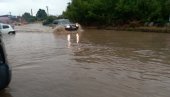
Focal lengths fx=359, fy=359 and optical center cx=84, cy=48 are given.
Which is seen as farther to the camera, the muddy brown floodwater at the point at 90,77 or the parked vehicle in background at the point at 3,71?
the muddy brown floodwater at the point at 90,77

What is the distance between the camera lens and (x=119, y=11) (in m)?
47.9

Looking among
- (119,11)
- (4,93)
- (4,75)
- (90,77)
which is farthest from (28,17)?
(4,75)

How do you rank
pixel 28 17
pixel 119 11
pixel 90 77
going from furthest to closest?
pixel 28 17
pixel 119 11
pixel 90 77

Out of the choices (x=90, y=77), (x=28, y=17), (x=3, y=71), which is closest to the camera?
(x=3, y=71)

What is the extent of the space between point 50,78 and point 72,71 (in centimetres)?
132

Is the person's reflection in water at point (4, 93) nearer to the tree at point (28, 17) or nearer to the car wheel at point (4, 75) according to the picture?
the car wheel at point (4, 75)

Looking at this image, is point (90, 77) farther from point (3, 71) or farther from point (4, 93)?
point (3, 71)

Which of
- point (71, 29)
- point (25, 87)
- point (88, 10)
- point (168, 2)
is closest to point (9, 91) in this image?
point (25, 87)

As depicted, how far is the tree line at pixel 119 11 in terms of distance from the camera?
146ft

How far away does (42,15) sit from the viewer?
127000 mm

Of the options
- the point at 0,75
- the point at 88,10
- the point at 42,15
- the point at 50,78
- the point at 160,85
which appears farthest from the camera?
the point at 42,15

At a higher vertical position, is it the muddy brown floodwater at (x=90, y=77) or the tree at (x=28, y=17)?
the muddy brown floodwater at (x=90, y=77)

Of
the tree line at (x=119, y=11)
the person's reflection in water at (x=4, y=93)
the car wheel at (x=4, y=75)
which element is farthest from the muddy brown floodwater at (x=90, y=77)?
the tree line at (x=119, y=11)

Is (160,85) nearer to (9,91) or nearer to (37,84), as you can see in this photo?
(37,84)
